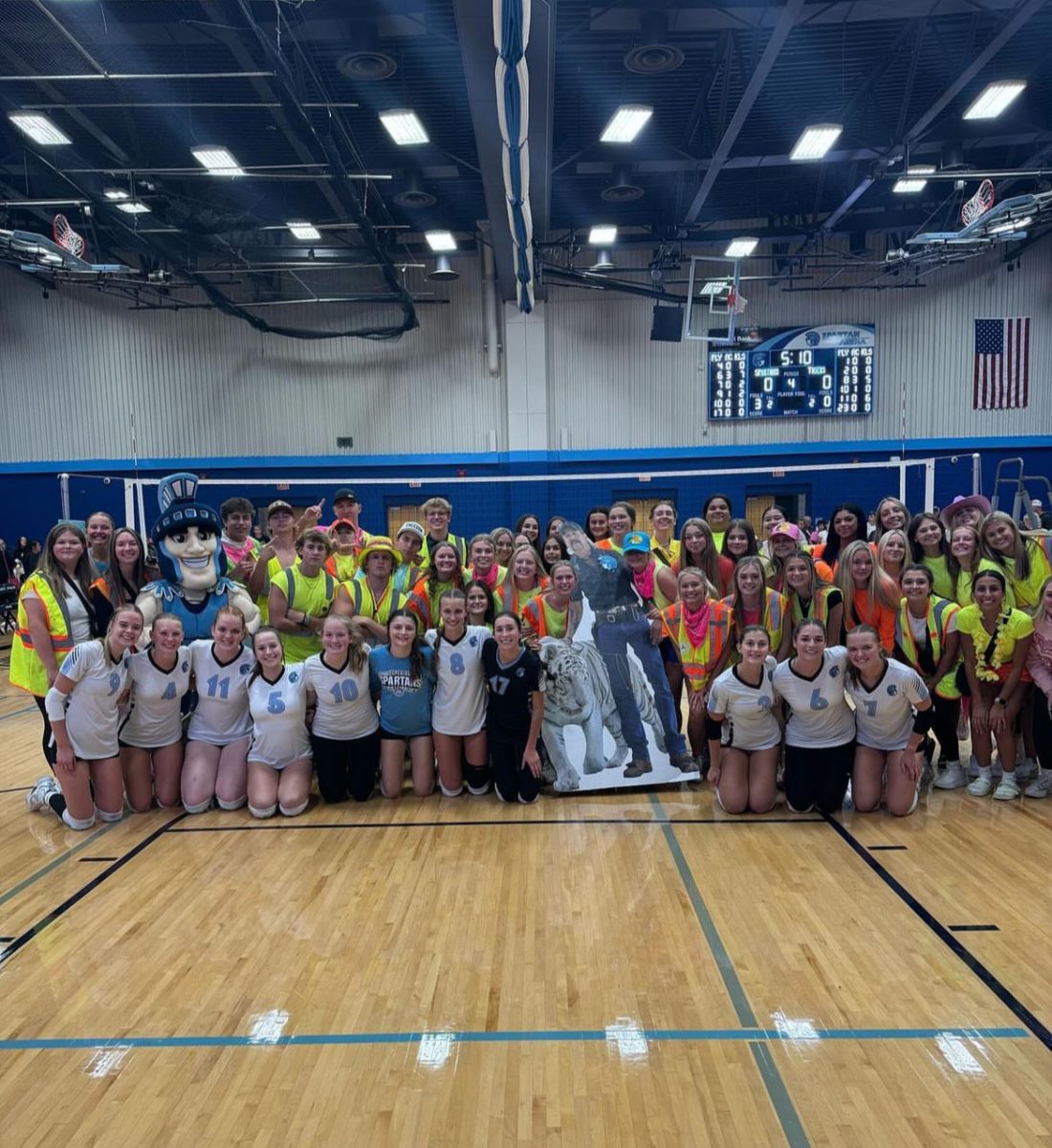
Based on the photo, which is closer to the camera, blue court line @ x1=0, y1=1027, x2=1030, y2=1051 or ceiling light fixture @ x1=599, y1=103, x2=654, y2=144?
blue court line @ x1=0, y1=1027, x2=1030, y2=1051

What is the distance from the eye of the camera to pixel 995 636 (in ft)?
18.1

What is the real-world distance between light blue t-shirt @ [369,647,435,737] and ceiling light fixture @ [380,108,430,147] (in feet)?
27.3

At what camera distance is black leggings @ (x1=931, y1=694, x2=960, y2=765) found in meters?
5.89

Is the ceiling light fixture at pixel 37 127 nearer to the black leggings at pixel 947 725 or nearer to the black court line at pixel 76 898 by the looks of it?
the black court line at pixel 76 898

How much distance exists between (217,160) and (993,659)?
12.4m

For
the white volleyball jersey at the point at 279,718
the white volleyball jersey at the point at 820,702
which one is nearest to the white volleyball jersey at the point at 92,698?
the white volleyball jersey at the point at 279,718

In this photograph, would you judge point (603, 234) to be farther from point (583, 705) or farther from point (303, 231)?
point (583, 705)

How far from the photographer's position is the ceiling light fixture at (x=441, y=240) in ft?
50.0

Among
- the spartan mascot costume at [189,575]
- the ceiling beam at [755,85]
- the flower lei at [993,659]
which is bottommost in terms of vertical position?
the flower lei at [993,659]

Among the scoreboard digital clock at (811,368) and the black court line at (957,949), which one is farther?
the scoreboard digital clock at (811,368)

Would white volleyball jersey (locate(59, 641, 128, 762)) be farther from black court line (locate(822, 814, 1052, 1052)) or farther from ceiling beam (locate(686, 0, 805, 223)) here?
ceiling beam (locate(686, 0, 805, 223))

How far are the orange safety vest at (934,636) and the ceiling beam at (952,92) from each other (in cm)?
767

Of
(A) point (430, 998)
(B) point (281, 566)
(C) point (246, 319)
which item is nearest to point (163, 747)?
(B) point (281, 566)

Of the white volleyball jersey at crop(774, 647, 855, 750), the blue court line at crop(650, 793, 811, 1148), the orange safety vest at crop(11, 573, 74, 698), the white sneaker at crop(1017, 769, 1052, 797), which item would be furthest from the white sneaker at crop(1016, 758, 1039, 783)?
the orange safety vest at crop(11, 573, 74, 698)
